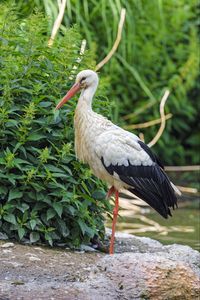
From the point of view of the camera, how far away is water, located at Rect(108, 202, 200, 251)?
10.2 metres

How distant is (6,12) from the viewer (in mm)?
7703

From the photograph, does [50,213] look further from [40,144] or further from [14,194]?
[40,144]

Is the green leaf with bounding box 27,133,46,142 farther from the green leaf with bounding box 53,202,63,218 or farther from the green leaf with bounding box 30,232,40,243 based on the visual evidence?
the green leaf with bounding box 30,232,40,243

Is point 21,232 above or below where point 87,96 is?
below

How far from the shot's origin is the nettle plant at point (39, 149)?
728 centimetres

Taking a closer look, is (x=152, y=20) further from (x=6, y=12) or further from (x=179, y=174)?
(x=6, y=12)

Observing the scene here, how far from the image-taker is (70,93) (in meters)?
7.55

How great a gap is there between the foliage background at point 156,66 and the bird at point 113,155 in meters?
A: 5.65

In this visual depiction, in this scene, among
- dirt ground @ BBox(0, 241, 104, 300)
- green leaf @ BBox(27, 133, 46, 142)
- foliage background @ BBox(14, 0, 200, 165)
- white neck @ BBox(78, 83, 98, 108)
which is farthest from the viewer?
foliage background @ BBox(14, 0, 200, 165)

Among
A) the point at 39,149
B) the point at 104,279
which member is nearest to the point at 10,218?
the point at 39,149

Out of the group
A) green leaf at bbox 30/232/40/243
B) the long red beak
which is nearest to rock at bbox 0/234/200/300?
green leaf at bbox 30/232/40/243

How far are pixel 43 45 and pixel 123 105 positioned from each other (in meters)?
7.24

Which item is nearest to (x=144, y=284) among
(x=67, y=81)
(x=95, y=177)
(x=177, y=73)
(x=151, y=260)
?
(x=151, y=260)

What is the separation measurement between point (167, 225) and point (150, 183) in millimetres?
3568
